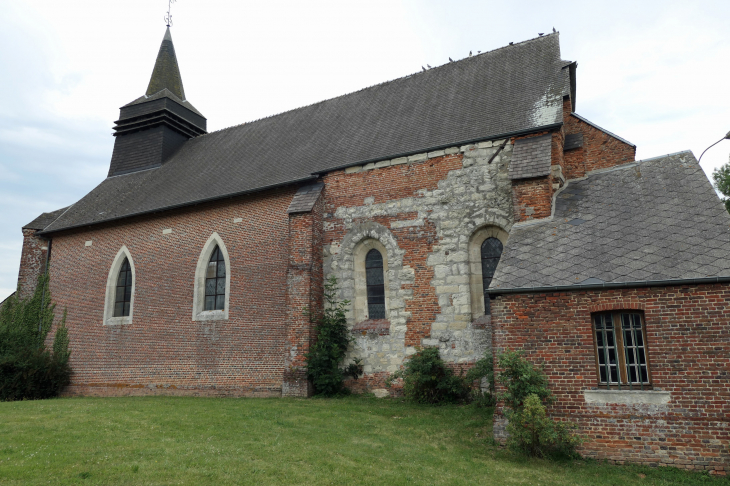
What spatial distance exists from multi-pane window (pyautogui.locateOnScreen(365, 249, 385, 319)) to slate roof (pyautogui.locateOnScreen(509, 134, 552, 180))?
4117 millimetres

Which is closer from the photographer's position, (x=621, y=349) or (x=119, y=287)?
(x=621, y=349)

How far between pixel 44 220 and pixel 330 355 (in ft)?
45.9

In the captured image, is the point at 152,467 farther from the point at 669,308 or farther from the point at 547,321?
the point at 669,308

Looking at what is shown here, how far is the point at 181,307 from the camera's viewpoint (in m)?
15.1

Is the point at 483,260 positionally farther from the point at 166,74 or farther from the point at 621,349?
the point at 166,74

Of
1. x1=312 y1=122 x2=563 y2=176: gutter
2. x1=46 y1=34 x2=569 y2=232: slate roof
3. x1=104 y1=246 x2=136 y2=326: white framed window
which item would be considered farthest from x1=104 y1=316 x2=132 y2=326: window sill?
x1=312 y1=122 x2=563 y2=176: gutter

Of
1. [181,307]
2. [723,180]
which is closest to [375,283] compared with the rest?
[181,307]

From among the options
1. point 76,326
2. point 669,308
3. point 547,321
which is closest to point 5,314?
point 76,326

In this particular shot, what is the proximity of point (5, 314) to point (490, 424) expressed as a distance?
17472 millimetres

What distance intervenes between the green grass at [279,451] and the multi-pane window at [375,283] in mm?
2936

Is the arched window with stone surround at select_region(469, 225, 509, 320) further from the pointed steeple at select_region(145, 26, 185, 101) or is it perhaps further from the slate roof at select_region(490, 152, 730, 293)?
the pointed steeple at select_region(145, 26, 185, 101)

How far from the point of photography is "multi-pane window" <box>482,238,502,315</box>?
11.7 m

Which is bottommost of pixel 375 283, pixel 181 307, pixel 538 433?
pixel 538 433

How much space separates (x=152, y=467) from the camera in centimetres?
631
